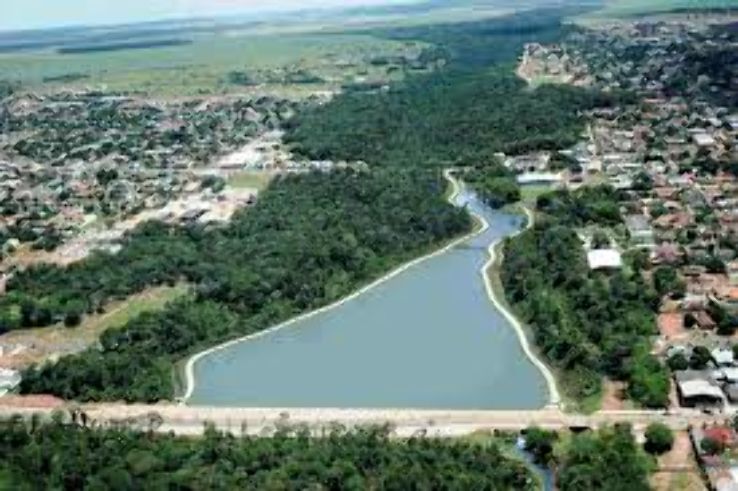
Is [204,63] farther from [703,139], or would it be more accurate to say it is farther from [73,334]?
[73,334]

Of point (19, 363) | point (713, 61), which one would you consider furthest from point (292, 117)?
point (19, 363)

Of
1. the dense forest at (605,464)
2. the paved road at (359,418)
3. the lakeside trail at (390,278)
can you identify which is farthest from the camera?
the lakeside trail at (390,278)

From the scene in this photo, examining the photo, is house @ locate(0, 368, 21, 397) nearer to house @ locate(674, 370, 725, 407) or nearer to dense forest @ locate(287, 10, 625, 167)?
house @ locate(674, 370, 725, 407)

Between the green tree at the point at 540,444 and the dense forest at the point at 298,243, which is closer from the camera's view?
the green tree at the point at 540,444

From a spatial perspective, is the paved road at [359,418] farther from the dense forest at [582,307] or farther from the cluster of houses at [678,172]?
the cluster of houses at [678,172]

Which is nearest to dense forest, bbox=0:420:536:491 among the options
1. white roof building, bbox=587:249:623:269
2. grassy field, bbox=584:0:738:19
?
white roof building, bbox=587:249:623:269

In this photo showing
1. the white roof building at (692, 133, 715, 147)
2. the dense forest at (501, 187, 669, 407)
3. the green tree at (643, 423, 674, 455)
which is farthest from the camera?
the white roof building at (692, 133, 715, 147)

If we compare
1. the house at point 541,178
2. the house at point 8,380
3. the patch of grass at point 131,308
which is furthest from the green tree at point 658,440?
the house at point 541,178

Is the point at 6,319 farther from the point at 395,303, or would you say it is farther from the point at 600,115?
the point at 600,115
